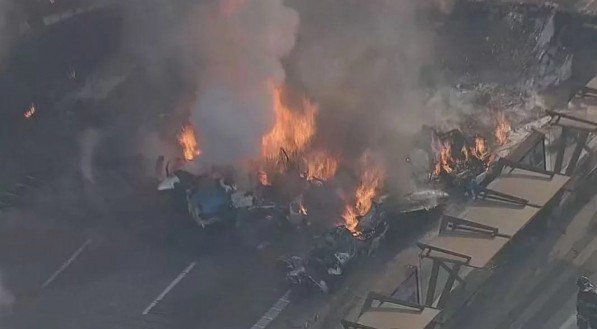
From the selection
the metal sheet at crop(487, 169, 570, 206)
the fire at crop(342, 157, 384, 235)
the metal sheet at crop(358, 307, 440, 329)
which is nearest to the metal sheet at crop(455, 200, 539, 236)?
the metal sheet at crop(487, 169, 570, 206)

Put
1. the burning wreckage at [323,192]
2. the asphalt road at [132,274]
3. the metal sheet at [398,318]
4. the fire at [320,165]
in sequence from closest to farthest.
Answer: the metal sheet at [398,318] < the asphalt road at [132,274] < the burning wreckage at [323,192] < the fire at [320,165]

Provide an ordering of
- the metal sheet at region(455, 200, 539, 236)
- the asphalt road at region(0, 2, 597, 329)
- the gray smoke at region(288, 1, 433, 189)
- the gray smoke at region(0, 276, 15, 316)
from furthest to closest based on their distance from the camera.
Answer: the gray smoke at region(288, 1, 433, 189) → the gray smoke at region(0, 276, 15, 316) → the asphalt road at region(0, 2, 597, 329) → the metal sheet at region(455, 200, 539, 236)

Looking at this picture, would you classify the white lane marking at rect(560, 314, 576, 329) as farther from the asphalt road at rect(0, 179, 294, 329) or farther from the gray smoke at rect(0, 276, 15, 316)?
the gray smoke at rect(0, 276, 15, 316)

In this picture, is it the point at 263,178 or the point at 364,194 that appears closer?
the point at 364,194

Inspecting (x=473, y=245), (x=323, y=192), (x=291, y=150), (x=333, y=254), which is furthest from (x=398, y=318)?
(x=291, y=150)

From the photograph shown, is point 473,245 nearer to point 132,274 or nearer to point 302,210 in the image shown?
point 302,210

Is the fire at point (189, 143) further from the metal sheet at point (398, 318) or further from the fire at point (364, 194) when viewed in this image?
the metal sheet at point (398, 318)

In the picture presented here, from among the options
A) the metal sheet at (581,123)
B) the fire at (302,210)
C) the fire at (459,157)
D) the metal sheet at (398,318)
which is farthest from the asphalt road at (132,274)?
the metal sheet at (581,123)
